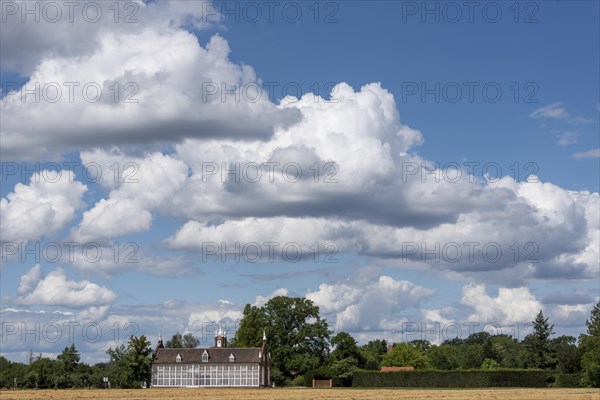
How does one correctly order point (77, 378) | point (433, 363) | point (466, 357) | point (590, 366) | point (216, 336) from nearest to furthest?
point (590, 366) < point (77, 378) < point (216, 336) < point (433, 363) < point (466, 357)

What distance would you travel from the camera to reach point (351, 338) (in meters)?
138

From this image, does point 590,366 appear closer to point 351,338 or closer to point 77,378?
point 351,338

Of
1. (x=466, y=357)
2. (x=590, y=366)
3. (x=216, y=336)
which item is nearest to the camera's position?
(x=590, y=366)

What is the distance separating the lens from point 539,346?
152625 millimetres

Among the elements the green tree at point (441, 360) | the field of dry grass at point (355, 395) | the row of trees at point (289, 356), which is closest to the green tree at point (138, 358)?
the row of trees at point (289, 356)

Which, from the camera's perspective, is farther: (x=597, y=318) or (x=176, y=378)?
(x=597, y=318)

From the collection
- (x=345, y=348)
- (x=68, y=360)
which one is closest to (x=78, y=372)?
(x=68, y=360)

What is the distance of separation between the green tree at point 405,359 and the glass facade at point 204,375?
28.4 m

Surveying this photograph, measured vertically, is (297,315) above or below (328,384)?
above

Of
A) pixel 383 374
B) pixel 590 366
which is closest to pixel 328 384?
pixel 383 374

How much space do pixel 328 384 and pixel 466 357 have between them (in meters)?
66.3

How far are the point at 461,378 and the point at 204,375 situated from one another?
164ft

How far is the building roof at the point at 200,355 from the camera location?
138 m

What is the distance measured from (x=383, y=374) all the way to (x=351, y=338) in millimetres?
18935
